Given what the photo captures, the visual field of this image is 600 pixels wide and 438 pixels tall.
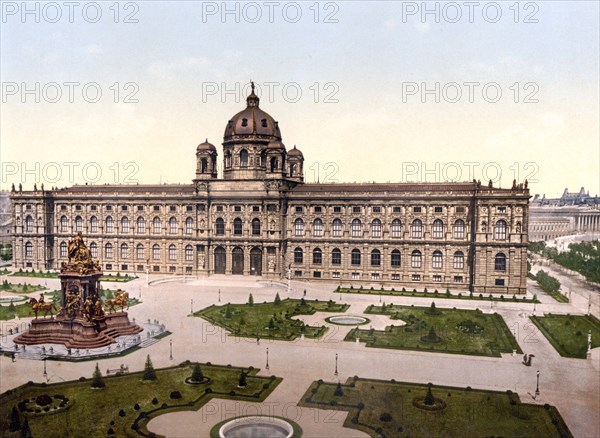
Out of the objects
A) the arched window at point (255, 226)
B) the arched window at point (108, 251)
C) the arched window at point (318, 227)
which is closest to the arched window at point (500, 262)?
the arched window at point (318, 227)

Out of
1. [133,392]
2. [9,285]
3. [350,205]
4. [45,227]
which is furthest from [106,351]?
[45,227]

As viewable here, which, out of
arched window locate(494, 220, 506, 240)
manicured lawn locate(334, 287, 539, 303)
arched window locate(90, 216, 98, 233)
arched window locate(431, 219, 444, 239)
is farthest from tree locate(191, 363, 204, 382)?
arched window locate(90, 216, 98, 233)

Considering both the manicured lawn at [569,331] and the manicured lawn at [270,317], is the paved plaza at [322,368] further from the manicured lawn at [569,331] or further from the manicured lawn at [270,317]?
the manicured lawn at [270,317]

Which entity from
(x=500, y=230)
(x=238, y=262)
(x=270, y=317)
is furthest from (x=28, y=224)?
(x=500, y=230)

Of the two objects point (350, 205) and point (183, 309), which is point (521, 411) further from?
point (350, 205)

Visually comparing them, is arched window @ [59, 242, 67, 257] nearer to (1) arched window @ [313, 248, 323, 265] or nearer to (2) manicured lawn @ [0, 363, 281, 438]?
(1) arched window @ [313, 248, 323, 265]

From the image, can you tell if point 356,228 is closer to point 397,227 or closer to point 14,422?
point 397,227
